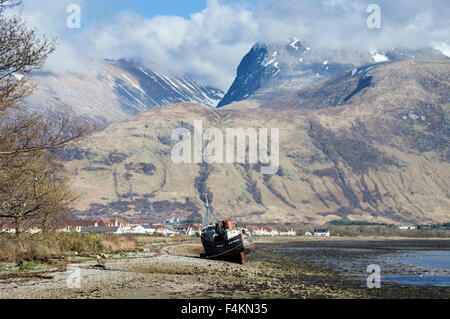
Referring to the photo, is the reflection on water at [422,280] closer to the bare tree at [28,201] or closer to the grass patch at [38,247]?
the bare tree at [28,201]

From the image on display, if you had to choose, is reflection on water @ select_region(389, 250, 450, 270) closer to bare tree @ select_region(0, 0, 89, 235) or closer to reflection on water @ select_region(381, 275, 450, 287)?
reflection on water @ select_region(381, 275, 450, 287)

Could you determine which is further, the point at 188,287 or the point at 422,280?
the point at 422,280

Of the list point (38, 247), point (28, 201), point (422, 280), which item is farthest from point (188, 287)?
point (422, 280)

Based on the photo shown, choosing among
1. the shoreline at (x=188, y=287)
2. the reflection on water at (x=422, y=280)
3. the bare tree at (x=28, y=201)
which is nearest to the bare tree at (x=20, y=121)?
the bare tree at (x=28, y=201)

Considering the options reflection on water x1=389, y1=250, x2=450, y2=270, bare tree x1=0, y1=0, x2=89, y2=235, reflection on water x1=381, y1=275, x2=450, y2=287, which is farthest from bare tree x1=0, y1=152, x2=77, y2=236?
reflection on water x1=389, y1=250, x2=450, y2=270

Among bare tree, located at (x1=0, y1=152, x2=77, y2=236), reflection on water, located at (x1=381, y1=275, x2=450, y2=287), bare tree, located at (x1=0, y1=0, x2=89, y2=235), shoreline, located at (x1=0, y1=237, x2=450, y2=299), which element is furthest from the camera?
reflection on water, located at (x1=381, y1=275, x2=450, y2=287)

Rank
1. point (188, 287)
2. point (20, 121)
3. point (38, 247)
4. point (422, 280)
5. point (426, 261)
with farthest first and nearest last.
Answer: point (426, 261), point (422, 280), point (38, 247), point (188, 287), point (20, 121)

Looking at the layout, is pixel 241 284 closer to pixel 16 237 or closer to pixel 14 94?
pixel 16 237

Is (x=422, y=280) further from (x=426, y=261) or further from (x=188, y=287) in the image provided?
(x=426, y=261)

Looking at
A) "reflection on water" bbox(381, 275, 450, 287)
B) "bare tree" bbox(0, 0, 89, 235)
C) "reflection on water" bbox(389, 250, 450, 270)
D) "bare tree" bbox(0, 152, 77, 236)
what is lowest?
"reflection on water" bbox(389, 250, 450, 270)
